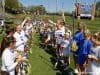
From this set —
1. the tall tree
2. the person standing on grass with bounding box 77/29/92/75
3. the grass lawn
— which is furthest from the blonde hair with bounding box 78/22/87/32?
the tall tree

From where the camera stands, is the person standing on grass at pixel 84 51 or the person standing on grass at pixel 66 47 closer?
the person standing on grass at pixel 84 51

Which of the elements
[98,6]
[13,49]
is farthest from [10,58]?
[98,6]

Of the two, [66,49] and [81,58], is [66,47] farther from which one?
[81,58]

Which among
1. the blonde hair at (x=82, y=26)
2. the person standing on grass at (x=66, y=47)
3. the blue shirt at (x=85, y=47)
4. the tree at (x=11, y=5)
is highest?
the blonde hair at (x=82, y=26)

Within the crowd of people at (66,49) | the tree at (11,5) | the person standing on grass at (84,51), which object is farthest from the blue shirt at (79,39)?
the tree at (11,5)

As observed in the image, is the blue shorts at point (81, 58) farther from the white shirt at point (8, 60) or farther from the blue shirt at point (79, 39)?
the white shirt at point (8, 60)

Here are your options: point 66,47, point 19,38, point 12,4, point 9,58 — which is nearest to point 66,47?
point 66,47

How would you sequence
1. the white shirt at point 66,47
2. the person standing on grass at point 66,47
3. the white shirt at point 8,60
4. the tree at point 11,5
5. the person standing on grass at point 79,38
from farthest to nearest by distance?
the tree at point 11,5, the person standing on grass at point 66,47, the white shirt at point 66,47, the person standing on grass at point 79,38, the white shirt at point 8,60

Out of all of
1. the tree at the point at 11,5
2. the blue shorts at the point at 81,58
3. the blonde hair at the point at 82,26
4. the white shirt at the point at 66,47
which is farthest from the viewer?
the tree at the point at 11,5

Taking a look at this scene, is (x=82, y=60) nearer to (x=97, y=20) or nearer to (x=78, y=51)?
(x=78, y=51)

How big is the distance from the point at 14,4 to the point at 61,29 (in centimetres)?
15940

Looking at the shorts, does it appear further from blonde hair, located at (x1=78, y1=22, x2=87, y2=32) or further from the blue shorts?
blonde hair, located at (x1=78, y1=22, x2=87, y2=32)

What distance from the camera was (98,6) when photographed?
87.8 metres

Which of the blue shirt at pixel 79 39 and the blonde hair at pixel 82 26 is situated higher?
the blonde hair at pixel 82 26
